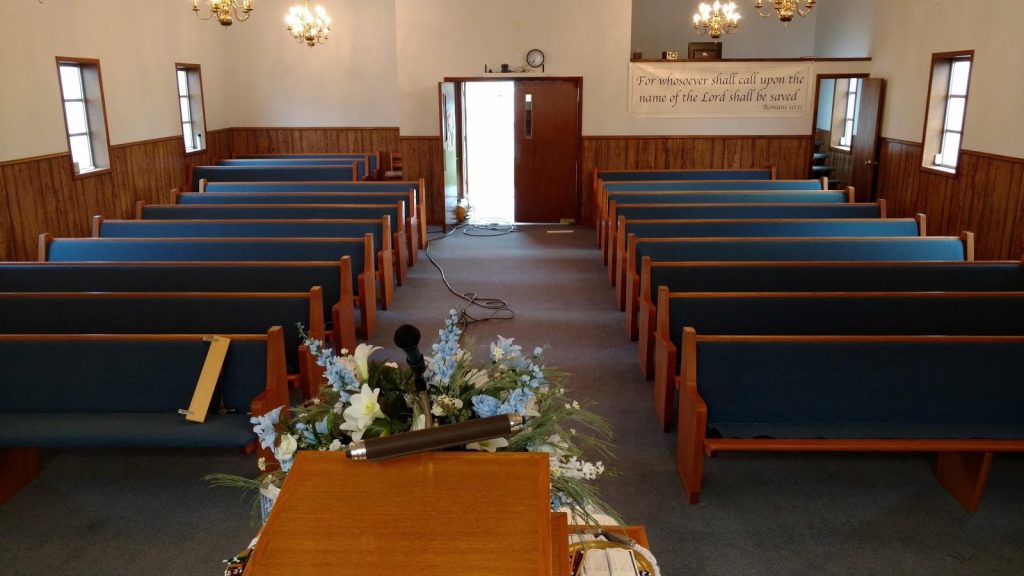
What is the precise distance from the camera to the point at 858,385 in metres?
3.24

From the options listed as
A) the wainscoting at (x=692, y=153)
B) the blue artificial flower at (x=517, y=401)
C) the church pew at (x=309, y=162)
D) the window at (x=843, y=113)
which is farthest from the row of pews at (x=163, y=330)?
the window at (x=843, y=113)

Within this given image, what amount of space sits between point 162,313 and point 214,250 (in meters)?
1.41

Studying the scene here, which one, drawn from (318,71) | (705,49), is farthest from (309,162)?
(705,49)

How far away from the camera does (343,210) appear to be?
20.9 ft

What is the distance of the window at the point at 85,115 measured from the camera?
23.9 ft

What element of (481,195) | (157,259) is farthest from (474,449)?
(481,195)

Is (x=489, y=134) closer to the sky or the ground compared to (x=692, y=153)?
closer to the sky

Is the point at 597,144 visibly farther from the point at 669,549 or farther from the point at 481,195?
the point at 669,549

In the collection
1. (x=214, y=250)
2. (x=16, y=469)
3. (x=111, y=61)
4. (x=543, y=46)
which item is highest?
(x=543, y=46)

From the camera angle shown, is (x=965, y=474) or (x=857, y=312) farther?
(x=857, y=312)

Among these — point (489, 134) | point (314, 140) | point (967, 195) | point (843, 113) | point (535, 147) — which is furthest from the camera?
point (489, 134)

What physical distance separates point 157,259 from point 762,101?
7.41 m

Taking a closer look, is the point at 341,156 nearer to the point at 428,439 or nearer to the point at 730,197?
the point at 730,197

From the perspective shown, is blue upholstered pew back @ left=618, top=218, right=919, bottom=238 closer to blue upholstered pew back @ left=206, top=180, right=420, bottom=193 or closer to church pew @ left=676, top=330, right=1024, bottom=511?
church pew @ left=676, top=330, right=1024, bottom=511
